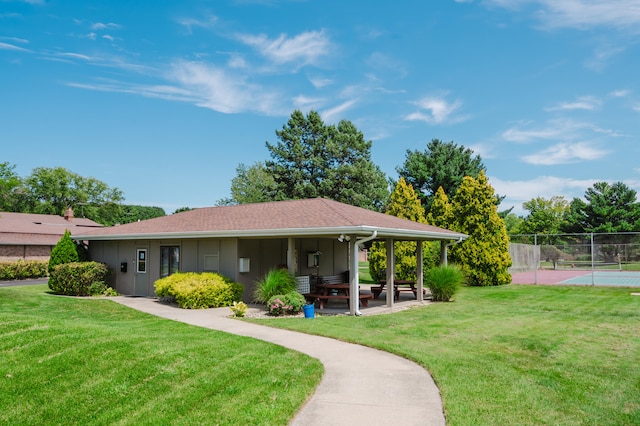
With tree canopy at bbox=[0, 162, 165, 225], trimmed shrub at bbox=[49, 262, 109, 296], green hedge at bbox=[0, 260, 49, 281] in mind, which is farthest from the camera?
tree canopy at bbox=[0, 162, 165, 225]

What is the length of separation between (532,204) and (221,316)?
56.1 m

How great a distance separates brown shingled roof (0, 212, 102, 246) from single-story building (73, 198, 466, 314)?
14.1 m

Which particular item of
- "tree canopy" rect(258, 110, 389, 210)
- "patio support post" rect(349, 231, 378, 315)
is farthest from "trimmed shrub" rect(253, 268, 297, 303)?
"tree canopy" rect(258, 110, 389, 210)

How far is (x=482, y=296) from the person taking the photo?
17250 millimetres

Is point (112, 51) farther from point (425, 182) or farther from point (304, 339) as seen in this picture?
point (425, 182)

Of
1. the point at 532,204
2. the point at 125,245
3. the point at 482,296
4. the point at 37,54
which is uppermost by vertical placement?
the point at 37,54

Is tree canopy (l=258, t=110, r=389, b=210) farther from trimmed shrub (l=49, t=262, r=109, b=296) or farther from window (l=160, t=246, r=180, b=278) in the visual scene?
trimmed shrub (l=49, t=262, r=109, b=296)

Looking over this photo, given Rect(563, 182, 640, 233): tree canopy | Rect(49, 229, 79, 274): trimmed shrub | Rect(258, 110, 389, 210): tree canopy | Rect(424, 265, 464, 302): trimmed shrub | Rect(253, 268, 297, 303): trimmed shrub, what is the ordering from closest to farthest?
Rect(253, 268, 297, 303): trimmed shrub
Rect(424, 265, 464, 302): trimmed shrub
Rect(49, 229, 79, 274): trimmed shrub
Rect(258, 110, 389, 210): tree canopy
Rect(563, 182, 640, 233): tree canopy

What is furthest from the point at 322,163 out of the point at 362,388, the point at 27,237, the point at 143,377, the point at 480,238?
the point at 362,388

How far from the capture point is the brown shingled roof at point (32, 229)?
2952 cm

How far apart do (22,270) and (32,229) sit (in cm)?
640

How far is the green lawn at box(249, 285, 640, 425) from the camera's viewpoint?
5047 millimetres

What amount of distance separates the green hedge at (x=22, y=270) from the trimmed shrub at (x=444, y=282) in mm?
24176

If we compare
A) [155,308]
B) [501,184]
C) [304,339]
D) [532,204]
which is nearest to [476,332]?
[304,339]
